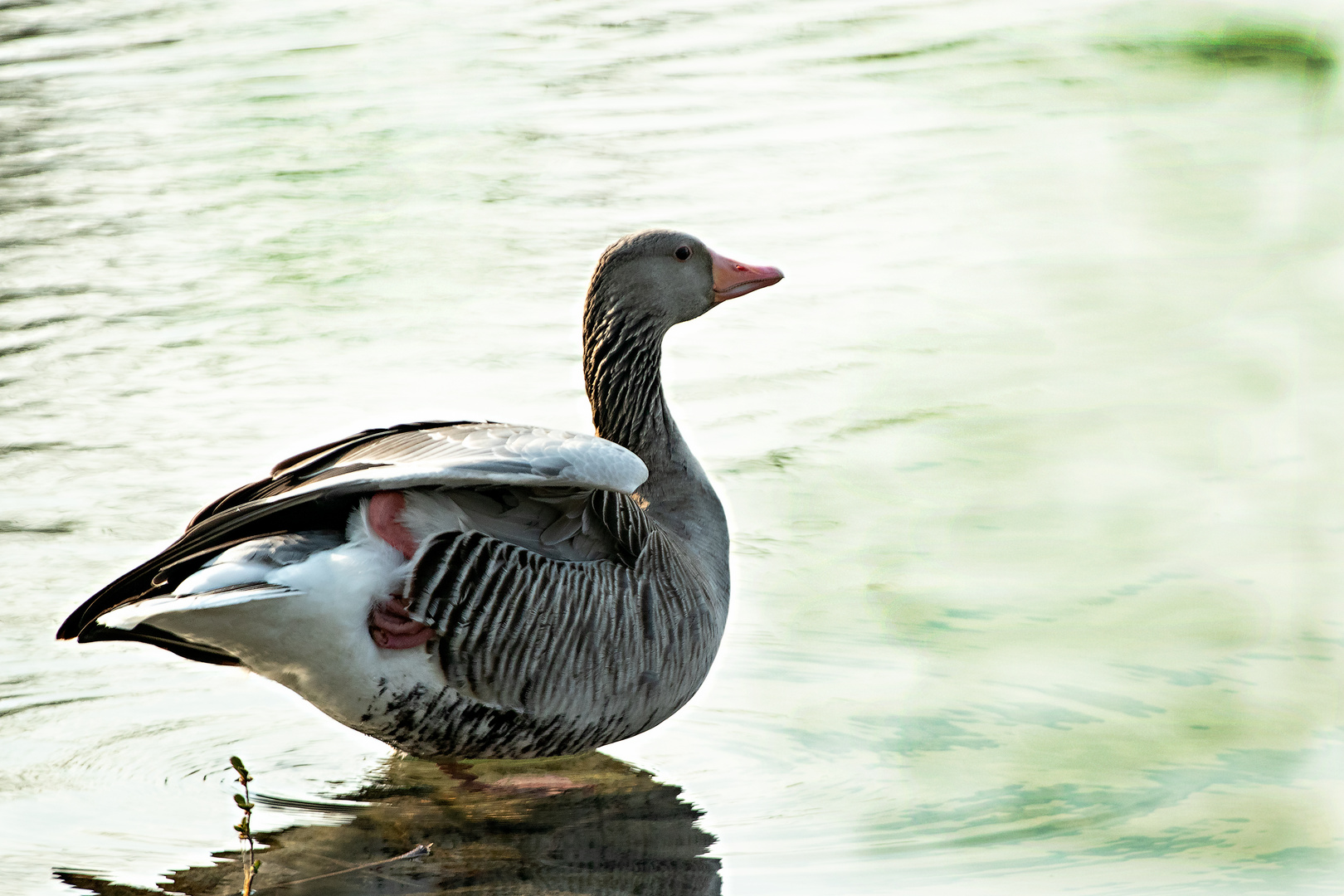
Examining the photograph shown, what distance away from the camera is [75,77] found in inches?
557

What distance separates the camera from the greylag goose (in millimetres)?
4496

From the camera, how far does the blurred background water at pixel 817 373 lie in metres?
4.99

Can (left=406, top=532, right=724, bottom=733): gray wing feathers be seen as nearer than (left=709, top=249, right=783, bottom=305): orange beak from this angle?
Yes

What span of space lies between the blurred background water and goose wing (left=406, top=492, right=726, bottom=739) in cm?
35

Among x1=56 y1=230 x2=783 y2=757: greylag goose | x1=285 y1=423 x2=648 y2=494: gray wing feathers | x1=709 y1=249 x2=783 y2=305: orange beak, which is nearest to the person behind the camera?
x1=285 y1=423 x2=648 y2=494: gray wing feathers

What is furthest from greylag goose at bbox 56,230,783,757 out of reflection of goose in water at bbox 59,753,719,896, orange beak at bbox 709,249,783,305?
orange beak at bbox 709,249,783,305

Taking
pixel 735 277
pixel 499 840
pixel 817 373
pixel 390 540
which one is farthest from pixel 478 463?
pixel 817 373

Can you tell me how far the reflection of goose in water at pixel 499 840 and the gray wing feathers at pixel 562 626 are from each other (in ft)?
0.99

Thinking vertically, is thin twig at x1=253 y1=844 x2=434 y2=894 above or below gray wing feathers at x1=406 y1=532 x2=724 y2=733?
below

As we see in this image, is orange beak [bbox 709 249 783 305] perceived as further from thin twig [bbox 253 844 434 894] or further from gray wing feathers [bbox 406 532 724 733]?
thin twig [bbox 253 844 434 894]

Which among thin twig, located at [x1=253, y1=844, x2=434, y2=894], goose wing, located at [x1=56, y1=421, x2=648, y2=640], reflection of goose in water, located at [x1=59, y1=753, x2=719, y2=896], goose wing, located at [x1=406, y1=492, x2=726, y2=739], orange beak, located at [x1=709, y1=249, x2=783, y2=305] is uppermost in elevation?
orange beak, located at [x1=709, y1=249, x2=783, y2=305]

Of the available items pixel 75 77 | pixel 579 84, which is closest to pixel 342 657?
pixel 579 84

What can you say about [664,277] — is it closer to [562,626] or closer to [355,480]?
[562,626]

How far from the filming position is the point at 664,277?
5953 mm
